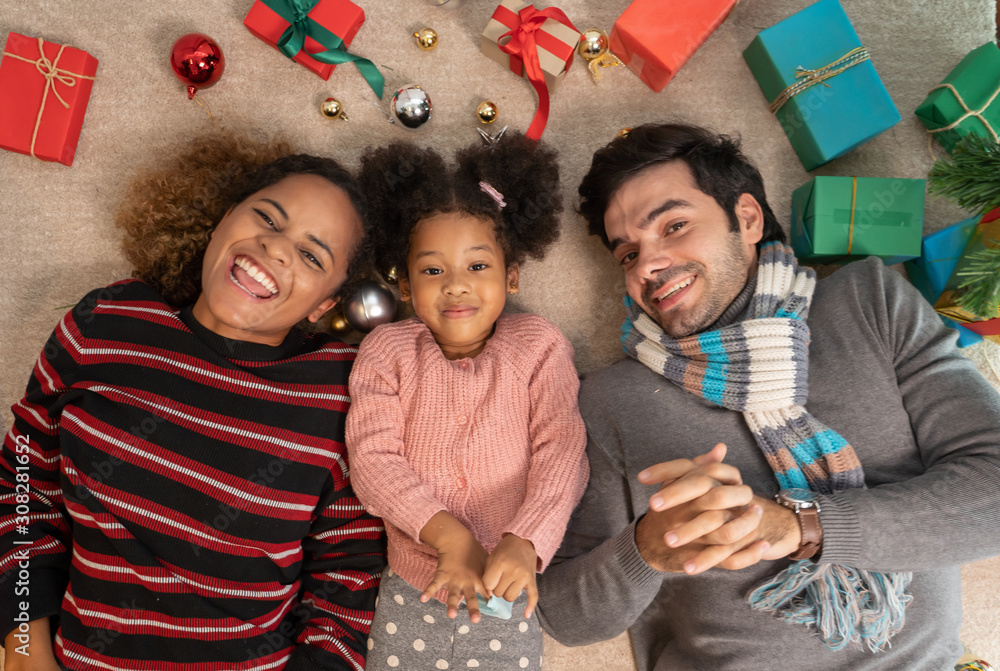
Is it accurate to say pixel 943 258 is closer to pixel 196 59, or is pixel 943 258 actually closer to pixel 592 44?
pixel 592 44

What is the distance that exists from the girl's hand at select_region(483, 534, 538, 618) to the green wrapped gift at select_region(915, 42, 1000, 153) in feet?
5.71

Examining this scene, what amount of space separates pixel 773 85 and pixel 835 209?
0.45 metres

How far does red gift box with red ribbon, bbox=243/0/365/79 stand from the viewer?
6.39ft

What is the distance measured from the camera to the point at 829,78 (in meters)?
1.86

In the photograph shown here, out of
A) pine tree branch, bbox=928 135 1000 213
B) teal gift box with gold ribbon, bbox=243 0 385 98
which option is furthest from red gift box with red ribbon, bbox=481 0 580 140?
pine tree branch, bbox=928 135 1000 213

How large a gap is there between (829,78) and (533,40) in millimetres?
888

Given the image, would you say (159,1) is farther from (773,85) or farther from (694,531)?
(694,531)

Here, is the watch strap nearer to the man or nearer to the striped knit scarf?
the man

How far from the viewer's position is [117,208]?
2.06 m

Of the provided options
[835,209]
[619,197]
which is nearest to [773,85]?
[835,209]

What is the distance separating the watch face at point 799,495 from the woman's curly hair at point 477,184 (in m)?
0.98

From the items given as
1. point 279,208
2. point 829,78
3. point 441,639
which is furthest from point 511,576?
point 829,78

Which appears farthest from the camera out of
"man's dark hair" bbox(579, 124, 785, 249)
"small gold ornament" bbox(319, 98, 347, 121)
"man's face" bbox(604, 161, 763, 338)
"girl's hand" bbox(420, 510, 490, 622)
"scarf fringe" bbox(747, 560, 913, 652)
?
"small gold ornament" bbox(319, 98, 347, 121)

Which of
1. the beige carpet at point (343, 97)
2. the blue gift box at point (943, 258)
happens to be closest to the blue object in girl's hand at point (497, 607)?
the beige carpet at point (343, 97)
